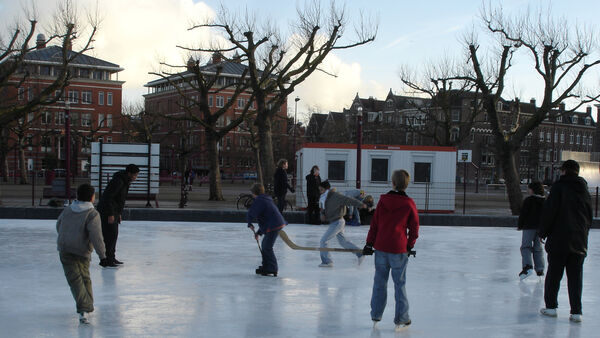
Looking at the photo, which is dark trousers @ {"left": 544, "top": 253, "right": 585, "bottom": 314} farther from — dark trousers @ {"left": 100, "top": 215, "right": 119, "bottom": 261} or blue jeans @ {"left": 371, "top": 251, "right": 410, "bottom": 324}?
dark trousers @ {"left": 100, "top": 215, "right": 119, "bottom": 261}

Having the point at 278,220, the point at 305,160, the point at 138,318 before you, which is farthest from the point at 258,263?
the point at 305,160

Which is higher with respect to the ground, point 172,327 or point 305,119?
point 305,119

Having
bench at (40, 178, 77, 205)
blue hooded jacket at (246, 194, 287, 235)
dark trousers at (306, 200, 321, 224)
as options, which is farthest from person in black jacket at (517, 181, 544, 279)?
bench at (40, 178, 77, 205)

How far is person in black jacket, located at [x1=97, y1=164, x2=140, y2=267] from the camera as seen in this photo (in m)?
9.31

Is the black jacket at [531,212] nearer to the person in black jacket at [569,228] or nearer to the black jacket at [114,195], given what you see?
the person in black jacket at [569,228]

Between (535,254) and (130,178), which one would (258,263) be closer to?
(130,178)

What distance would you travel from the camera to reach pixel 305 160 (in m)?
21.3

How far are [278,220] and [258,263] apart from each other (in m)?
1.53

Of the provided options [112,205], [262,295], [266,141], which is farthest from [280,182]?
[266,141]

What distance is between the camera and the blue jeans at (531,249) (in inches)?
363

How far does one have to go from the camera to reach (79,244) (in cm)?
606

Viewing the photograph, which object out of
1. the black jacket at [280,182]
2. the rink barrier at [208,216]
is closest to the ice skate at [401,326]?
the black jacket at [280,182]

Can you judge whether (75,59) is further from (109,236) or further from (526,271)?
(526,271)

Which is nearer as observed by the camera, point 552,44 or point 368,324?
point 368,324
